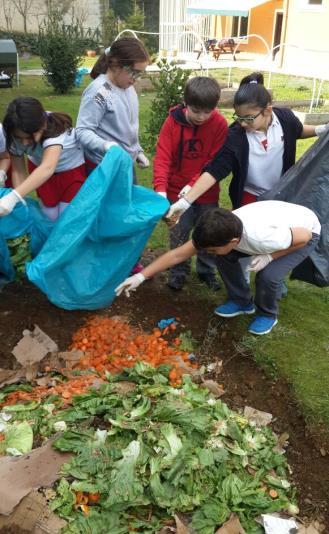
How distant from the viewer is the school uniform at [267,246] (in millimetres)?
3004

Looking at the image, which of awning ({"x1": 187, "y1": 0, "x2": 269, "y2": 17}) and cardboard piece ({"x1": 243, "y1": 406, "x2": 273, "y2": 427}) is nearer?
cardboard piece ({"x1": 243, "y1": 406, "x2": 273, "y2": 427})

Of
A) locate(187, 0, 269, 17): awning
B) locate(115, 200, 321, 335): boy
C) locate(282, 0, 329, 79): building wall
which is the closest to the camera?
locate(115, 200, 321, 335): boy

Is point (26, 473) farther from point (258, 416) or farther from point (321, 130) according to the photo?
point (321, 130)

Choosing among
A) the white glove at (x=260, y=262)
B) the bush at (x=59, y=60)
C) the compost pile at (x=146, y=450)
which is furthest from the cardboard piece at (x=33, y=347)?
the bush at (x=59, y=60)

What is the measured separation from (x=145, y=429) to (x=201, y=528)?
48cm

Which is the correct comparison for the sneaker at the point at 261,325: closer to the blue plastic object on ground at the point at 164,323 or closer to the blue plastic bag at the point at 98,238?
the blue plastic object on ground at the point at 164,323

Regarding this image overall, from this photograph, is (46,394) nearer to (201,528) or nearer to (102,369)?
(102,369)

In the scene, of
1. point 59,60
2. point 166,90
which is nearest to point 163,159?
point 166,90

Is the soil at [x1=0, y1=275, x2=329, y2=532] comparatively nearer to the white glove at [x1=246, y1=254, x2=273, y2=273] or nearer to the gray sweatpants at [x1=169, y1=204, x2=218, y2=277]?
the gray sweatpants at [x1=169, y1=204, x2=218, y2=277]

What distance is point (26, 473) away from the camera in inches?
84.1

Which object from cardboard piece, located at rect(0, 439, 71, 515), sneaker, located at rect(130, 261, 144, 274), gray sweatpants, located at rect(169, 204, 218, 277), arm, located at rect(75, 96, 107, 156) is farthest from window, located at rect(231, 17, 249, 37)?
cardboard piece, located at rect(0, 439, 71, 515)

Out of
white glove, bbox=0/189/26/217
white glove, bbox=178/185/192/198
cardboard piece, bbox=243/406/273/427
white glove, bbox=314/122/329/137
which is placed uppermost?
white glove, bbox=314/122/329/137

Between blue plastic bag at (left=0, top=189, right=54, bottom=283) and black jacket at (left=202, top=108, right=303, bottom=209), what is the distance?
43.5 inches

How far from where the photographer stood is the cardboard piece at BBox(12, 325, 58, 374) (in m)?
3.04
